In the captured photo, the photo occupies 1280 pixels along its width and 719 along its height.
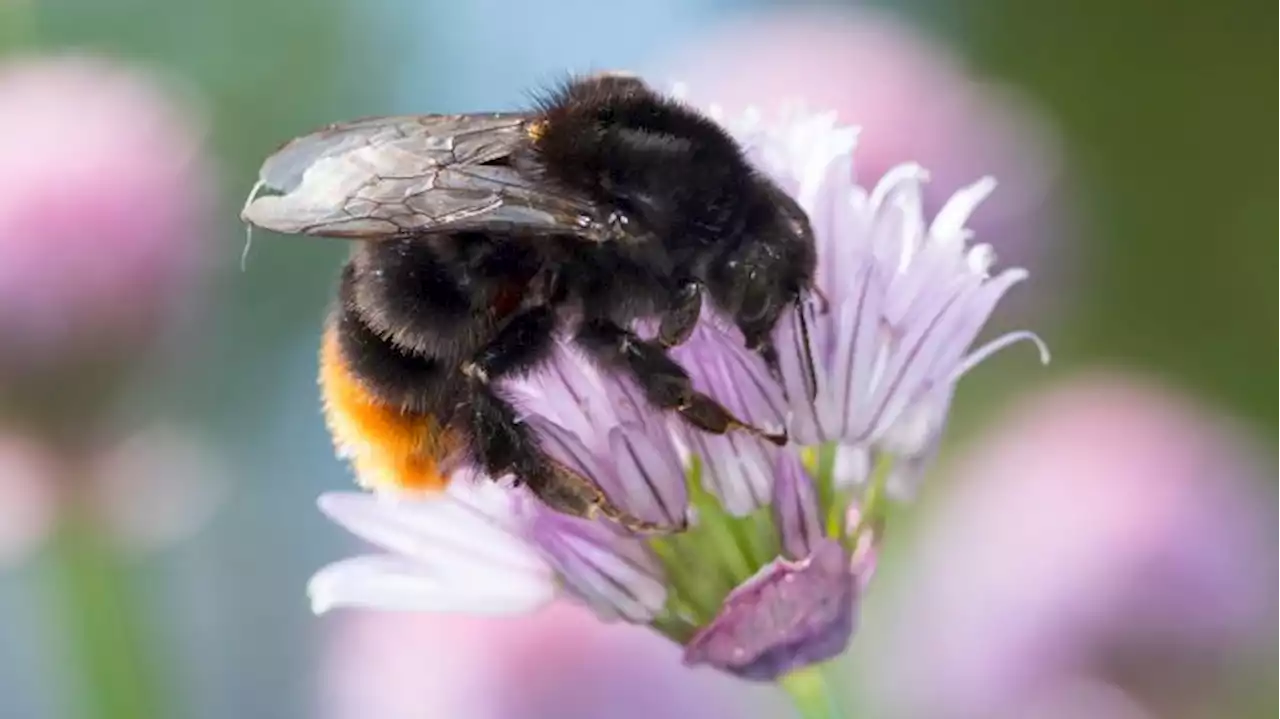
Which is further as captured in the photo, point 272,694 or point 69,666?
point 272,694

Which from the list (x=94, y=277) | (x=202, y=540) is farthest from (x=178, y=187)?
(x=202, y=540)

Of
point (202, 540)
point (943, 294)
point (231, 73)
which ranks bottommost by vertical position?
point (202, 540)

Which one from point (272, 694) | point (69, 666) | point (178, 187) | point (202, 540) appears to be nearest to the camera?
point (69, 666)

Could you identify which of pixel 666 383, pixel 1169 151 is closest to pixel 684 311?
pixel 666 383

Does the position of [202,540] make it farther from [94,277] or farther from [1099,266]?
[1099,266]

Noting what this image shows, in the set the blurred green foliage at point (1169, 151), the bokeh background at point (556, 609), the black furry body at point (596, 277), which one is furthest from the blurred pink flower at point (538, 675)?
the blurred green foliage at point (1169, 151)

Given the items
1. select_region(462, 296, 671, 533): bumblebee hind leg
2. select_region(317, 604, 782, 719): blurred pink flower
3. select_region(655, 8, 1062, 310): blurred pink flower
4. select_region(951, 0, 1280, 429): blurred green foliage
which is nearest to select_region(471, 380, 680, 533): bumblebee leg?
select_region(462, 296, 671, 533): bumblebee hind leg

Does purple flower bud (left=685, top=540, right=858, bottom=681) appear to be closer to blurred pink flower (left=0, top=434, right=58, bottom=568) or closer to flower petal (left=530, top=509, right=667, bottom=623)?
flower petal (left=530, top=509, right=667, bottom=623)
